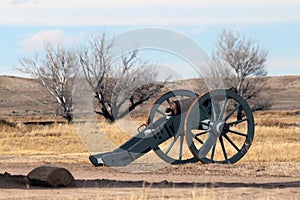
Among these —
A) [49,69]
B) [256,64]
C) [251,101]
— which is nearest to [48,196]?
[49,69]

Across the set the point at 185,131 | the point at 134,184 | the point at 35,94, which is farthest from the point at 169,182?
the point at 35,94

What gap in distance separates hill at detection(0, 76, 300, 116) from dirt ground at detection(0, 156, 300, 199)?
237 feet

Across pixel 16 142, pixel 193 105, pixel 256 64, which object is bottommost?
pixel 16 142

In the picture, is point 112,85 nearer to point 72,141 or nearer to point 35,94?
point 72,141

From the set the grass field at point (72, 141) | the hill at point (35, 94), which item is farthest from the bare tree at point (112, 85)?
the hill at point (35, 94)

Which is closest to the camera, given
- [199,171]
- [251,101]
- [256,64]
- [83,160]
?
[199,171]

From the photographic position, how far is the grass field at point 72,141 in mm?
22138

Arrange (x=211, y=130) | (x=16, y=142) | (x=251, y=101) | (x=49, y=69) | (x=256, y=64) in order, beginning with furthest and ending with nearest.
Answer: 1. (x=251, y=101)
2. (x=256, y=64)
3. (x=49, y=69)
4. (x=16, y=142)
5. (x=211, y=130)

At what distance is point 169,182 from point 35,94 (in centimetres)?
10337

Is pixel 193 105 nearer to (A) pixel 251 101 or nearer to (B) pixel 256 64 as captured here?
(B) pixel 256 64

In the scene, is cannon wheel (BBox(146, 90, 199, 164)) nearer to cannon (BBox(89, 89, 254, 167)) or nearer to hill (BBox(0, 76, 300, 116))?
cannon (BBox(89, 89, 254, 167))

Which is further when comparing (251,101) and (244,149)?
(251,101)

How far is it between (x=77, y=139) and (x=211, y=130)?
46.4 feet

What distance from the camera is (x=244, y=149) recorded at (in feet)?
62.8
